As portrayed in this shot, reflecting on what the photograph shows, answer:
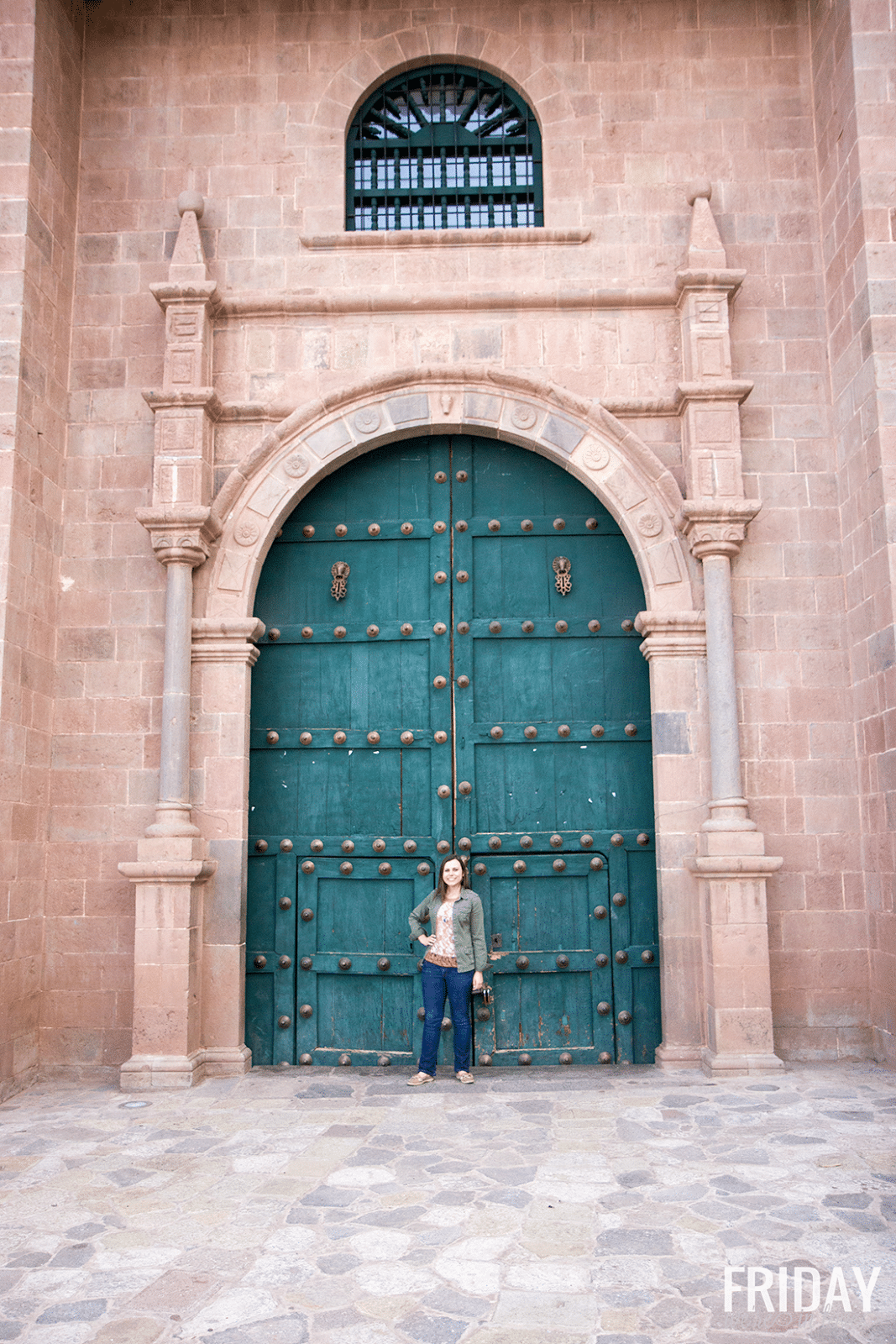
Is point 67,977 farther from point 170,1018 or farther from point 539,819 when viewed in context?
point 539,819

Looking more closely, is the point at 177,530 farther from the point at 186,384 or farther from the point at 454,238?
the point at 454,238

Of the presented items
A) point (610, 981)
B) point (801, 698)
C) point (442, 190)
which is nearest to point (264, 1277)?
point (610, 981)

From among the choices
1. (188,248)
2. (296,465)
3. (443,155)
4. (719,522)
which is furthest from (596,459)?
(188,248)

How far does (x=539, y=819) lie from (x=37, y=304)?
4.36m

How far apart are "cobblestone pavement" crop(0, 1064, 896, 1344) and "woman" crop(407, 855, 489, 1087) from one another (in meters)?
0.24

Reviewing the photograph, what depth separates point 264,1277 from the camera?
322cm

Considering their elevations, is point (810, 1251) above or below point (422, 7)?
below

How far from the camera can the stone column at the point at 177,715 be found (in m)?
5.76

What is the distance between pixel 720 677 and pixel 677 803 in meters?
0.78

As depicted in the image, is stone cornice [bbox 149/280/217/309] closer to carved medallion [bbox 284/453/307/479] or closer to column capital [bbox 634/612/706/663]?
carved medallion [bbox 284/453/307/479]

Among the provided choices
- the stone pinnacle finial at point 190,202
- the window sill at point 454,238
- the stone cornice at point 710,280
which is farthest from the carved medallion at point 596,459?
the stone pinnacle finial at point 190,202

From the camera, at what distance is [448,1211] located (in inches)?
148

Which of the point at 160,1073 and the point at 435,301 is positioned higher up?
the point at 435,301

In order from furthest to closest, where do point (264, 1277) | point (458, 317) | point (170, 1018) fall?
point (458, 317)
point (170, 1018)
point (264, 1277)
